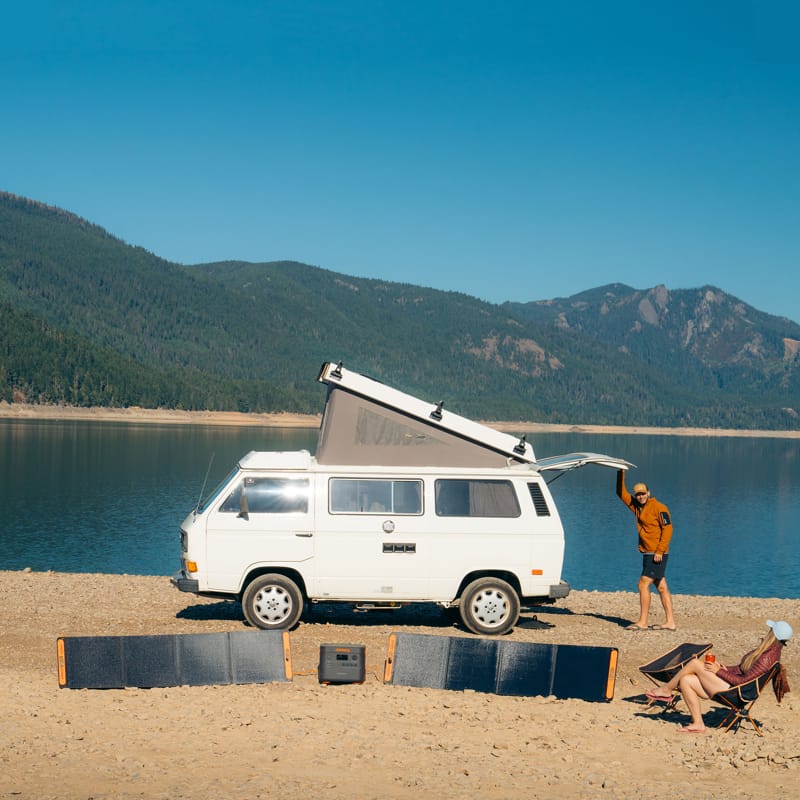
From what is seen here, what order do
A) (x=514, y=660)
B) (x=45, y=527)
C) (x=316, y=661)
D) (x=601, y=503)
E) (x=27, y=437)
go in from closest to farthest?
(x=514, y=660)
(x=316, y=661)
(x=45, y=527)
(x=601, y=503)
(x=27, y=437)

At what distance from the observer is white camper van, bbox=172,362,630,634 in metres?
13.7

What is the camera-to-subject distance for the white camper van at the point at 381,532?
45.1 ft

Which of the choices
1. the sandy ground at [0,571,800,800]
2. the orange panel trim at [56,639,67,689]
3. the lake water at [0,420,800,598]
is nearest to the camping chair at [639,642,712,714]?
the sandy ground at [0,571,800,800]

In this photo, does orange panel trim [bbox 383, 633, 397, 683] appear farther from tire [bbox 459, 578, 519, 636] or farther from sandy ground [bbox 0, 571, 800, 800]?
tire [bbox 459, 578, 519, 636]

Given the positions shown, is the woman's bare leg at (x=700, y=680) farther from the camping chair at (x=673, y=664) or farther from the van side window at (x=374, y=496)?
the van side window at (x=374, y=496)

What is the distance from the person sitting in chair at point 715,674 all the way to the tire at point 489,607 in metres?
3.80

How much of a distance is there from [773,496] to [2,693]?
254ft

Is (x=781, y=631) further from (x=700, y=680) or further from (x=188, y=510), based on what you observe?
(x=188, y=510)

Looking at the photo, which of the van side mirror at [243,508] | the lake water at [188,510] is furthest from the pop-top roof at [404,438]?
the lake water at [188,510]

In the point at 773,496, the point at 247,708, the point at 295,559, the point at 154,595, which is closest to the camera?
the point at 247,708

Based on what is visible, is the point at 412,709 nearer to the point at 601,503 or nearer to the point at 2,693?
the point at 2,693

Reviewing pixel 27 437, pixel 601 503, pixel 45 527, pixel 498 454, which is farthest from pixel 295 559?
pixel 27 437

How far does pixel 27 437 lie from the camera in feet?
352

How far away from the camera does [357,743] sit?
9.34 meters
